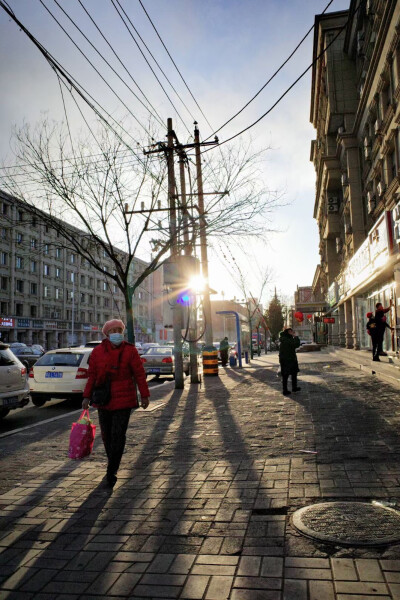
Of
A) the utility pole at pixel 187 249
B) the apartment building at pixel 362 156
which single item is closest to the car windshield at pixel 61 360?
the utility pole at pixel 187 249

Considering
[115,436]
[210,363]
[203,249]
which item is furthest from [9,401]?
[203,249]

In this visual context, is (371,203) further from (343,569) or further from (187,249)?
(343,569)

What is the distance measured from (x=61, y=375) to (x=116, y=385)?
709 centimetres

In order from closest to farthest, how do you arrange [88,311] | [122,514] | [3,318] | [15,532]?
[15,532], [122,514], [3,318], [88,311]

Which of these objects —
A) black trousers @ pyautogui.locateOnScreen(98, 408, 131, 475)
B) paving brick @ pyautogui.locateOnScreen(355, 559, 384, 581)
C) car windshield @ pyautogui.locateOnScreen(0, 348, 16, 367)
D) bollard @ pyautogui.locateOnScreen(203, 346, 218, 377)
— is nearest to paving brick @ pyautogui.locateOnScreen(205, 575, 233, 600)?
paving brick @ pyautogui.locateOnScreen(355, 559, 384, 581)

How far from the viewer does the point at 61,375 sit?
11.5 meters

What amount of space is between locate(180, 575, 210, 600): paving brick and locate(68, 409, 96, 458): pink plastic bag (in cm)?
260

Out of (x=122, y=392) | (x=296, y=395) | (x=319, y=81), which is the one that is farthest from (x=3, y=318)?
(x=122, y=392)

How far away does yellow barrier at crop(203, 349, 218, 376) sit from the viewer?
1914cm

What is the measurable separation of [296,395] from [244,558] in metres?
8.72

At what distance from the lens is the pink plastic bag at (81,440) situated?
510cm

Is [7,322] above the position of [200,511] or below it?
above

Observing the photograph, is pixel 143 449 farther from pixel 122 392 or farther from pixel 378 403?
pixel 378 403

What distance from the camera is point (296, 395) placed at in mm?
11445
